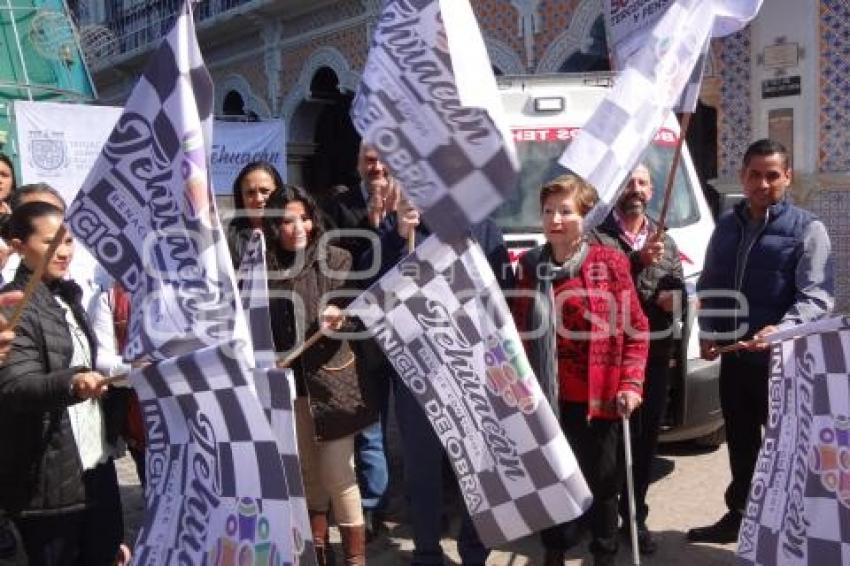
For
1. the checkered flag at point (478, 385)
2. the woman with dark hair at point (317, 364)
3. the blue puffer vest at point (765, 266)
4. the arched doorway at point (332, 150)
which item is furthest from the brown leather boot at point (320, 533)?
the arched doorway at point (332, 150)

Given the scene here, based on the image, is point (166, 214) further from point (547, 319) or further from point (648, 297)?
point (648, 297)

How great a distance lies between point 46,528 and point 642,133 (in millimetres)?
2531

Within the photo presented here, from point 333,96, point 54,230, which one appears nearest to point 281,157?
point 333,96

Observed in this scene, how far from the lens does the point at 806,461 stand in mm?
3293

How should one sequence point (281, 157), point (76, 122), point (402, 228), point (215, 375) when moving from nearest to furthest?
point (215, 375)
point (402, 228)
point (76, 122)
point (281, 157)

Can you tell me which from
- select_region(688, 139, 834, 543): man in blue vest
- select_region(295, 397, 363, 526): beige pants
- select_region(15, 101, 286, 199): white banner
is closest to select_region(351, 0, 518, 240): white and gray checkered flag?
select_region(295, 397, 363, 526): beige pants

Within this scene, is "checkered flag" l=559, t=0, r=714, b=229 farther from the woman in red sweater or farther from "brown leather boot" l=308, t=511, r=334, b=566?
"brown leather boot" l=308, t=511, r=334, b=566

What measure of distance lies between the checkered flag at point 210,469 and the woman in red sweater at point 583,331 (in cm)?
149

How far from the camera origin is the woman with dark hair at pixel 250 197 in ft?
14.6

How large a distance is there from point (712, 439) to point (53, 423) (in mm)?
4358

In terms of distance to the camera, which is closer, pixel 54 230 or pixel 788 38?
pixel 54 230

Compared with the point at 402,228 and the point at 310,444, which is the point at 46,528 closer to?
the point at 310,444

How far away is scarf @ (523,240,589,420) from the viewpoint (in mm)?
3836

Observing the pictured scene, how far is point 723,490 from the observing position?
17.8 ft
